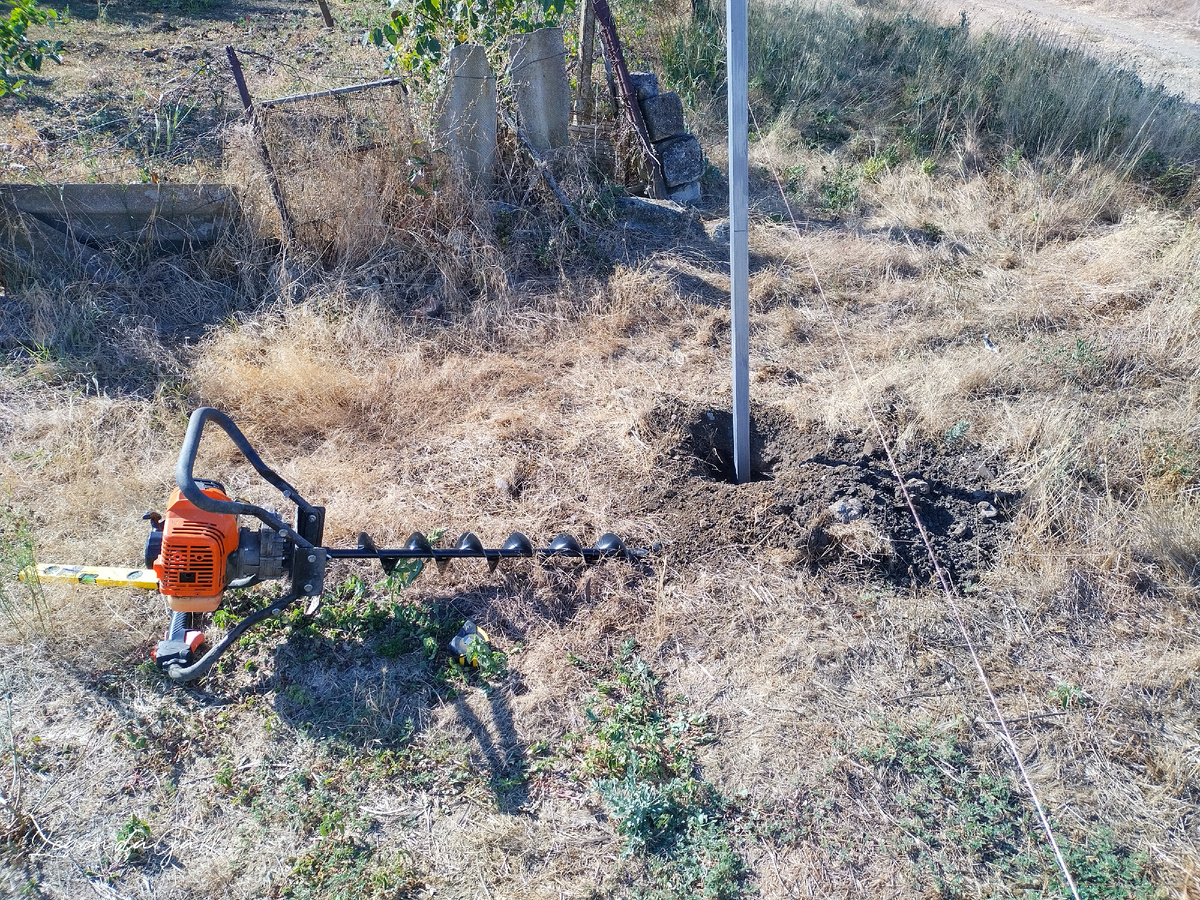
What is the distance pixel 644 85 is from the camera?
678 cm

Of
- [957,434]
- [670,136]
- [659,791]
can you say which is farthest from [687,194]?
[659,791]

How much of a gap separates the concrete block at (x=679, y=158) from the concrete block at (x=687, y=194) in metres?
0.05

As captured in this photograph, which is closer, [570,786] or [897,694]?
[570,786]

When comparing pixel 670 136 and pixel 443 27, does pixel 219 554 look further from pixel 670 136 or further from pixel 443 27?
pixel 670 136

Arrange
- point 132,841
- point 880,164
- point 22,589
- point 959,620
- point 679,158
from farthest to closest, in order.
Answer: point 880,164, point 679,158, point 22,589, point 959,620, point 132,841

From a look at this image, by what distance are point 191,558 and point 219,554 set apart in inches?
3.5

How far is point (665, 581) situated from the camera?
3.49 m

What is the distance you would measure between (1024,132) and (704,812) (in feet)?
24.6

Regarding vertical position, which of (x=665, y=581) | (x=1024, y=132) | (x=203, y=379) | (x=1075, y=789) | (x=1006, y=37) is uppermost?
(x=1006, y=37)

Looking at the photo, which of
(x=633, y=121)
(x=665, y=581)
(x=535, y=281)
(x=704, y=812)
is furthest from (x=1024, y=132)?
(x=704, y=812)

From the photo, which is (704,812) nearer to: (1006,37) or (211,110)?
(211,110)

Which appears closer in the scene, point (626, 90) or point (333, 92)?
point (333, 92)

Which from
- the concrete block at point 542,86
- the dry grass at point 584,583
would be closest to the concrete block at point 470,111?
the concrete block at point 542,86

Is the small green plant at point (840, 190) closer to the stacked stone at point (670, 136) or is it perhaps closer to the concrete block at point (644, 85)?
the stacked stone at point (670, 136)
